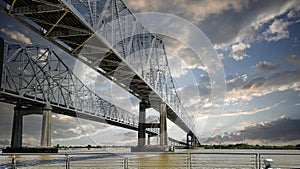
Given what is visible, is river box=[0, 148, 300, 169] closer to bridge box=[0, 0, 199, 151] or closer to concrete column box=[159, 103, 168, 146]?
bridge box=[0, 0, 199, 151]

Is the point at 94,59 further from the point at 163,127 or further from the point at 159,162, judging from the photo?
the point at 163,127

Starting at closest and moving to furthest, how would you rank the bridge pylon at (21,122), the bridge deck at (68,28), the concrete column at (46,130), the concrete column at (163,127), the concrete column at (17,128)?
the bridge deck at (68,28), the concrete column at (46,130), the concrete column at (163,127), the bridge pylon at (21,122), the concrete column at (17,128)

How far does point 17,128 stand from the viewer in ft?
187

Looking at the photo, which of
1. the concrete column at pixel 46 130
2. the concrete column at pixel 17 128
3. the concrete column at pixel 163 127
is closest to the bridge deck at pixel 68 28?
the concrete column at pixel 163 127

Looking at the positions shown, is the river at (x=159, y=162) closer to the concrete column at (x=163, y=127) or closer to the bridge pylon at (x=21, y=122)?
the concrete column at (x=163, y=127)

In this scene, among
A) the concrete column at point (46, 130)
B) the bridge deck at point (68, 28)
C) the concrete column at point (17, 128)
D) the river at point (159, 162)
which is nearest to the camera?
the river at point (159, 162)

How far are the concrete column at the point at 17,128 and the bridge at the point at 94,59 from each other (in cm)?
15

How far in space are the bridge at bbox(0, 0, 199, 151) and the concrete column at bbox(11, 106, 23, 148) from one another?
0.15m

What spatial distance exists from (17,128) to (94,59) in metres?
31.3

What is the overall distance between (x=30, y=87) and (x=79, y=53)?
32.5m

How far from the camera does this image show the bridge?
2214 cm

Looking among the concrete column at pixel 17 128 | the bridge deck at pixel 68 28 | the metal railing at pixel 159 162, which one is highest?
the bridge deck at pixel 68 28

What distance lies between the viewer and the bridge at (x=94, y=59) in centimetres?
2214

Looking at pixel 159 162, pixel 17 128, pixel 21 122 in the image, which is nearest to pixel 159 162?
pixel 159 162
